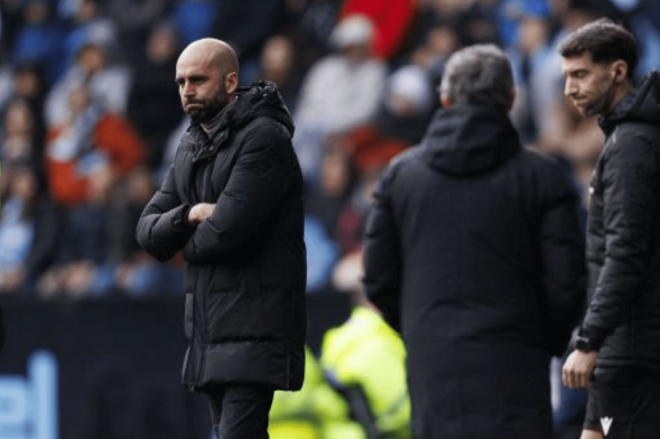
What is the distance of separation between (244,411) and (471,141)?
134 cm

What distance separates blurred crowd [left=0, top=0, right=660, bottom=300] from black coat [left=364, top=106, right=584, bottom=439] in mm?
5487

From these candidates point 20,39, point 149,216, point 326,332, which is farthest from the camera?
point 20,39

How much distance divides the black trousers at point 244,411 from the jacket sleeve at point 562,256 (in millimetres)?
1135

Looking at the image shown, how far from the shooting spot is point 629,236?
716 centimetres

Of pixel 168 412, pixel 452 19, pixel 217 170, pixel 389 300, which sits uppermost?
pixel 452 19

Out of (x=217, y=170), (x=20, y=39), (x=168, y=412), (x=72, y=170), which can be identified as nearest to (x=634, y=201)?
(x=217, y=170)

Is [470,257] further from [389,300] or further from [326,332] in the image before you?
[326,332]

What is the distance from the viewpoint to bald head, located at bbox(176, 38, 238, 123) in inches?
289

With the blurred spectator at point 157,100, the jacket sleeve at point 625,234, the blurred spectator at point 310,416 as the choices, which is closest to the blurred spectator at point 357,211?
the blurred spectator at point 310,416

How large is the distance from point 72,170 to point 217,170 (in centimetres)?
1037

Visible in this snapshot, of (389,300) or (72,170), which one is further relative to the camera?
(72,170)

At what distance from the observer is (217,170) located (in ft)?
24.5

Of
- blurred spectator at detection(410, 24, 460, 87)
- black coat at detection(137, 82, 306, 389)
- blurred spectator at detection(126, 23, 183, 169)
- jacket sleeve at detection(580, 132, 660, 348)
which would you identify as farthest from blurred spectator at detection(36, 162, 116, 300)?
jacket sleeve at detection(580, 132, 660, 348)

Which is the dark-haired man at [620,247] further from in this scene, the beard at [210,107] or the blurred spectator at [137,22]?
the blurred spectator at [137,22]
